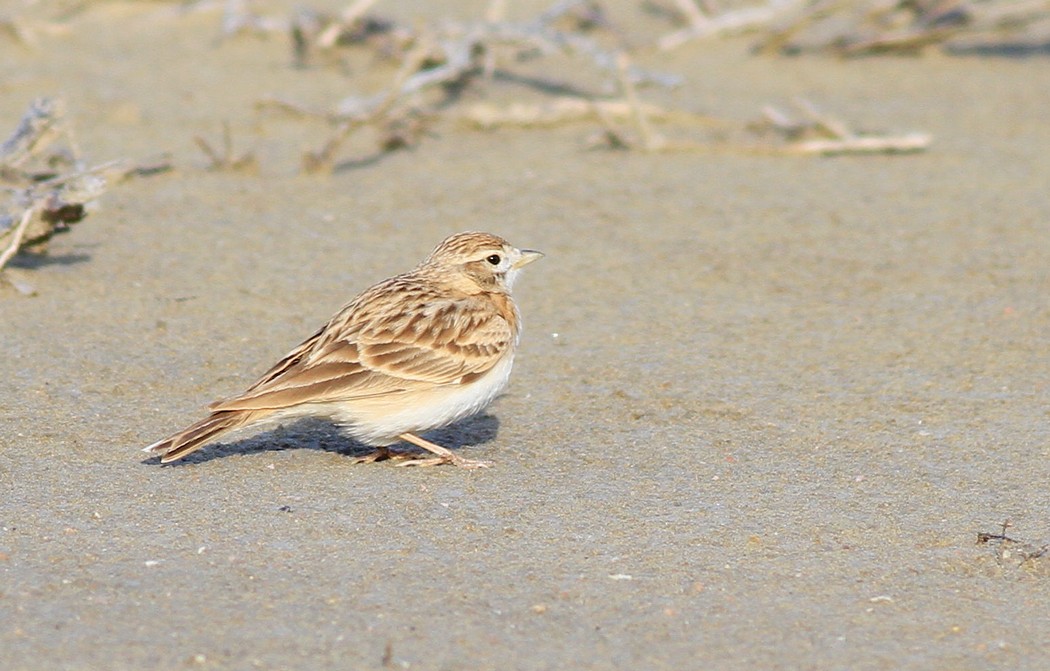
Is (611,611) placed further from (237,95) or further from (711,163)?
(237,95)

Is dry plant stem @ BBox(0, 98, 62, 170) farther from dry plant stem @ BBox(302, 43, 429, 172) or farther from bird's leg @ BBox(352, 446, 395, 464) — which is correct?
bird's leg @ BBox(352, 446, 395, 464)

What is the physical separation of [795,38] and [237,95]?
4822mm

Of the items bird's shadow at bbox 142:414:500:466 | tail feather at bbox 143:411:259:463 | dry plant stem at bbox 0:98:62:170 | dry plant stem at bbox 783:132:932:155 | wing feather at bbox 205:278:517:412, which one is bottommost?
bird's shadow at bbox 142:414:500:466

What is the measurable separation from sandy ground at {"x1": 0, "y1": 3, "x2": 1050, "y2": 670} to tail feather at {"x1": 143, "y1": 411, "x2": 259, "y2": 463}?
0.15 metres

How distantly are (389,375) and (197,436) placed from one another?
816 mm

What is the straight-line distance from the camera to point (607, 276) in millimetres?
8016

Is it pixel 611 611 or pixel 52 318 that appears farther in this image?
pixel 52 318

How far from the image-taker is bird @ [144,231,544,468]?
17.9 ft

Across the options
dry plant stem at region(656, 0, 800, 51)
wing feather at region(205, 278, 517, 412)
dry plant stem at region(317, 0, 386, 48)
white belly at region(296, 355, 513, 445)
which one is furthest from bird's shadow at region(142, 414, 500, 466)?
dry plant stem at region(656, 0, 800, 51)

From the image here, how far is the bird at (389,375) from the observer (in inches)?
215

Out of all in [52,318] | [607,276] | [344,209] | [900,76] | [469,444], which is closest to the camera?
[469,444]

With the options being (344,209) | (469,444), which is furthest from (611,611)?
(344,209)

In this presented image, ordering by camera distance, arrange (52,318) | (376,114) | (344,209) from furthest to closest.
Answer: (376,114) < (344,209) < (52,318)

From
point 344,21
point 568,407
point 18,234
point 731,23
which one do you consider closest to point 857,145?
point 731,23
